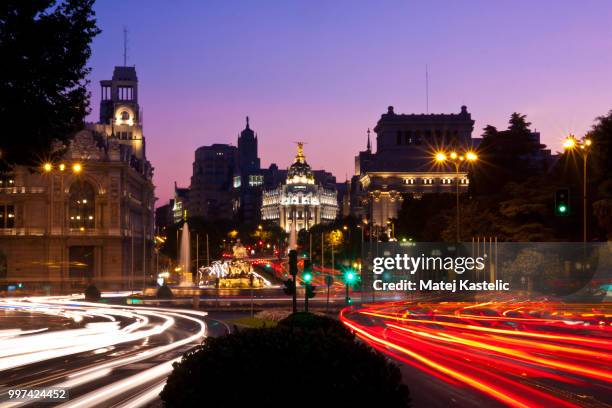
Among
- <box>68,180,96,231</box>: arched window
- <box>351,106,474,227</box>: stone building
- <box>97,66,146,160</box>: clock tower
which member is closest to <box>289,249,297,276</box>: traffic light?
<box>68,180,96,231</box>: arched window

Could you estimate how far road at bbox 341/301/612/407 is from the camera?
18062mm

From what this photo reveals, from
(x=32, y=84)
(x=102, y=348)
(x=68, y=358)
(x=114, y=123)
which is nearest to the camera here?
(x=32, y=84)

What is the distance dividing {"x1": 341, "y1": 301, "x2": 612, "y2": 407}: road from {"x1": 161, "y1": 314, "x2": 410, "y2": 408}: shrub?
6.99 metres

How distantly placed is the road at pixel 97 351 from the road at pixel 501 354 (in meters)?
5.81

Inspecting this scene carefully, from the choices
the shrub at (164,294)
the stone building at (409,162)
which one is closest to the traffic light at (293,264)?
the shrub at (164,294)

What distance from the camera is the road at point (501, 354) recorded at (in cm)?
1806

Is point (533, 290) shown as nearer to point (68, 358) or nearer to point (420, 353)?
point (420, 353)

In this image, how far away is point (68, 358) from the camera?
26.4m

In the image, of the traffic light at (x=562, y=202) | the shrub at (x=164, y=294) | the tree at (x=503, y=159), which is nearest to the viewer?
the traffic light at (x=562, y=202)

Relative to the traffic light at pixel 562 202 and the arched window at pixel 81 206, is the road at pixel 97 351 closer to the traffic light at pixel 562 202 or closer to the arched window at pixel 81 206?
the traffic light at pixel 562 202

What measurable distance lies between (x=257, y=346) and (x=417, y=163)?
176626mm

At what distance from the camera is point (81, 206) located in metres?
102

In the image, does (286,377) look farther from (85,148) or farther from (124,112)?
(124,112)

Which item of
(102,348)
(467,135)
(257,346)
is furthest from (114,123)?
(257,346)
